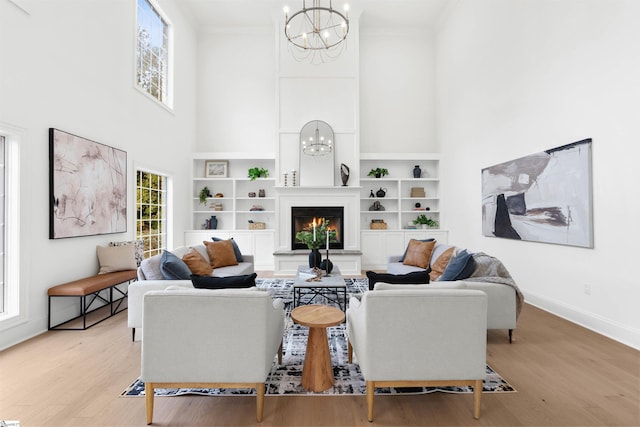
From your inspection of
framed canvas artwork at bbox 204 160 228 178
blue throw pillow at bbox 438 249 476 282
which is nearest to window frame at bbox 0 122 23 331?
framed canvas artwork at bbox 204 160 228 178

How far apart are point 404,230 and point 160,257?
4.98 metres

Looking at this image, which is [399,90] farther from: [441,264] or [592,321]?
[592,321]

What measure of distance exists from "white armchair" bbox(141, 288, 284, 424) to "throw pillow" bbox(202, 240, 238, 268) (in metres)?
2.88

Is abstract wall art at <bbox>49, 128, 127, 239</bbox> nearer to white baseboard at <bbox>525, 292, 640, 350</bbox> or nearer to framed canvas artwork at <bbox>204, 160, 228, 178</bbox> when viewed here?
framed canvas artwork at <bbox>204, 160, 228, 178</bbox>

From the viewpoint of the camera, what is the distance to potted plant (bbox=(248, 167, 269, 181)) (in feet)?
22.1

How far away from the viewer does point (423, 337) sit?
1764 mm

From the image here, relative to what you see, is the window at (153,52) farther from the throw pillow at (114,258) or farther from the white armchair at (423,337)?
the white armchair at (423,337)

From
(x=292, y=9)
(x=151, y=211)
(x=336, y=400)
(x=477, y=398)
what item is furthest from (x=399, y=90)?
(x=336, y=400)

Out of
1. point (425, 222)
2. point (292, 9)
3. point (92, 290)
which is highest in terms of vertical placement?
point (292, 9)

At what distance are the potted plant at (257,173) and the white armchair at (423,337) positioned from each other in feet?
17.8

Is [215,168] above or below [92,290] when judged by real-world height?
above

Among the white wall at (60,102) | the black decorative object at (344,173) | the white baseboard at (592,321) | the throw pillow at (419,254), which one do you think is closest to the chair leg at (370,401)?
the white baseboard at (592,321)

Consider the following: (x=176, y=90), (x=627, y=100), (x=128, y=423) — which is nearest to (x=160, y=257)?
(x=128, y=423)

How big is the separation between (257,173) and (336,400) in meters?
5.47
